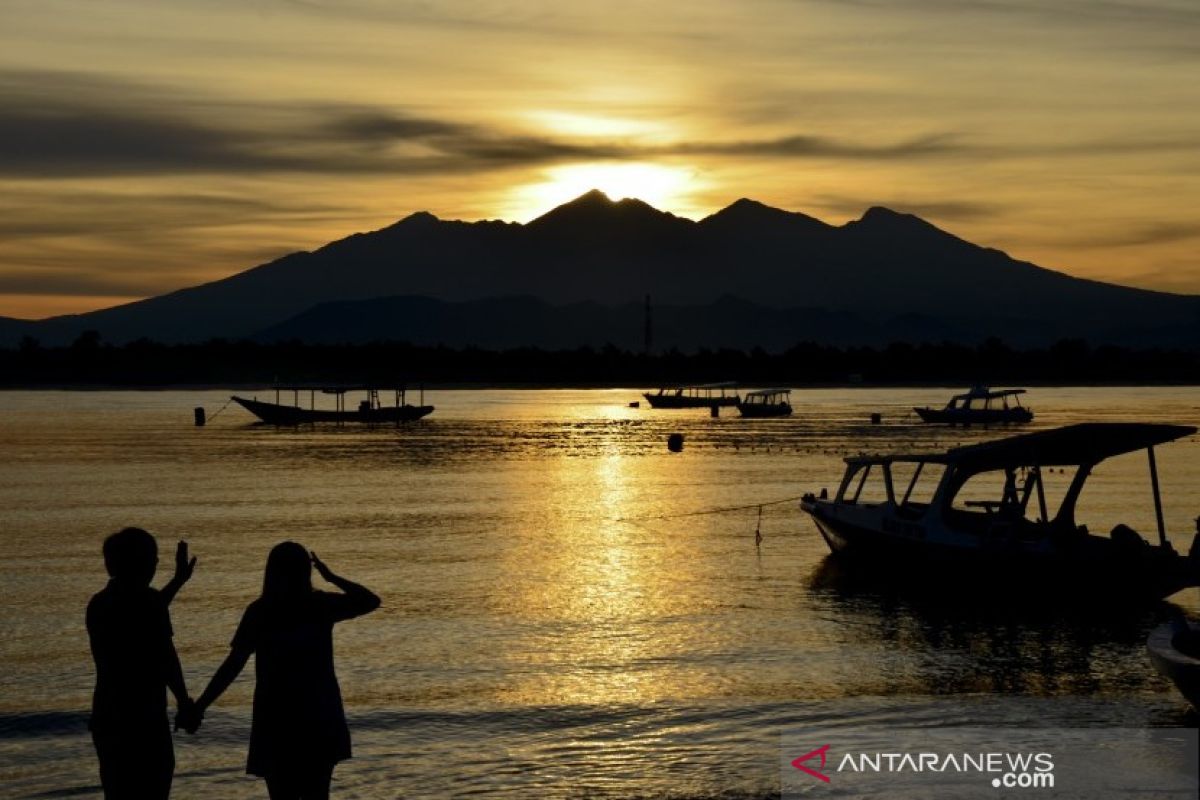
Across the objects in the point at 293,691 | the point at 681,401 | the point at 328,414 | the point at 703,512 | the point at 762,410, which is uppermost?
the point at 293,691

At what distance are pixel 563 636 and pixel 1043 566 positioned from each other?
403 inches

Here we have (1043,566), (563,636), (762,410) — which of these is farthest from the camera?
(762,410)

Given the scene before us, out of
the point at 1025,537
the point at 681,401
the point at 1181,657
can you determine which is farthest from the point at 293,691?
the point at 681,401

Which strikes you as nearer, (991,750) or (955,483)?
(991,750)

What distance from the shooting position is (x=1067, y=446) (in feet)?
104

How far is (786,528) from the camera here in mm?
46281

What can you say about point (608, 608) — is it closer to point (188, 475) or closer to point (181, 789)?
point (181, 789)

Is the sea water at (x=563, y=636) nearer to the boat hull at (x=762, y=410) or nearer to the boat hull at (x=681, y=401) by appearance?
the boat hull at (x=762, y=410)

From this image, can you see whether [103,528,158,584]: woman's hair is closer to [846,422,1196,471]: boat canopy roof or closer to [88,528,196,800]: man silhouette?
[88,528,196,800]: man silhouette

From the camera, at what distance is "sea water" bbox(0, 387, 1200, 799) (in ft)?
61.1

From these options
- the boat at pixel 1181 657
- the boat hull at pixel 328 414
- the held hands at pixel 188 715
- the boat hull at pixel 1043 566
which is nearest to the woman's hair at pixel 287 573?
the held hands at pixel 188 715

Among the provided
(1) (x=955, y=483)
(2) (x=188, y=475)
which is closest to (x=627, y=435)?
(2) (x=188, y=475)

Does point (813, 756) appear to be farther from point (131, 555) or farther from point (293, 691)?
point (131, 555)

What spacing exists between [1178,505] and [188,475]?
42398mm
